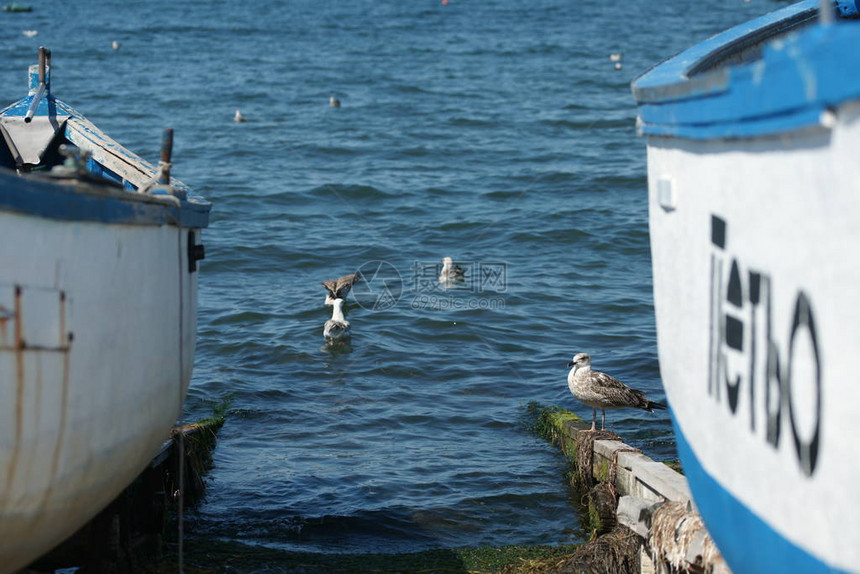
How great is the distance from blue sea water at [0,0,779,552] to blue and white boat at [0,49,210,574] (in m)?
2.73

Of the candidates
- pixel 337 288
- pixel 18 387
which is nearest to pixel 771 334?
pixel 18 387

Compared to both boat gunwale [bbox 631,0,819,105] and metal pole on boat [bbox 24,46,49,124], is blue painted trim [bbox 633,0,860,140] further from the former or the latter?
metal pole on boat [bbox 24,46,49,124]

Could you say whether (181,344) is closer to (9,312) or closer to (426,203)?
(9,312)

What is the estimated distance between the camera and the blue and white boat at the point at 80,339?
175 inches

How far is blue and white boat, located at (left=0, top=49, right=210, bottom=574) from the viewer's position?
4.46 m

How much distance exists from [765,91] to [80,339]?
3.32 metres

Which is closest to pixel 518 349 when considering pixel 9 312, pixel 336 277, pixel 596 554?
pixel 336 277

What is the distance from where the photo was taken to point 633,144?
92.9ft

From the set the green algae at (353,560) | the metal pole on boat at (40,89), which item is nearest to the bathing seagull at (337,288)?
the metal pole on boat at (40,89)

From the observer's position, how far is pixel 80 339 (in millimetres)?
4906

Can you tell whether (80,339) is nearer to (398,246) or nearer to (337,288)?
(337,288)

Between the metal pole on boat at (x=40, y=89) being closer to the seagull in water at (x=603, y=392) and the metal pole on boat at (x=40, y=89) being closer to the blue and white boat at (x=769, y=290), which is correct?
the seagull in water at (x=603, y=392)

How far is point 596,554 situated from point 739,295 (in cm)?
378

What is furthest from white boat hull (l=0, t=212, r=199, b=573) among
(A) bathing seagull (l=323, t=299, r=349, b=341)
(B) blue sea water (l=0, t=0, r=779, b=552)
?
(A) bathing seagull (l=323, t=299, r=349, b=341)
